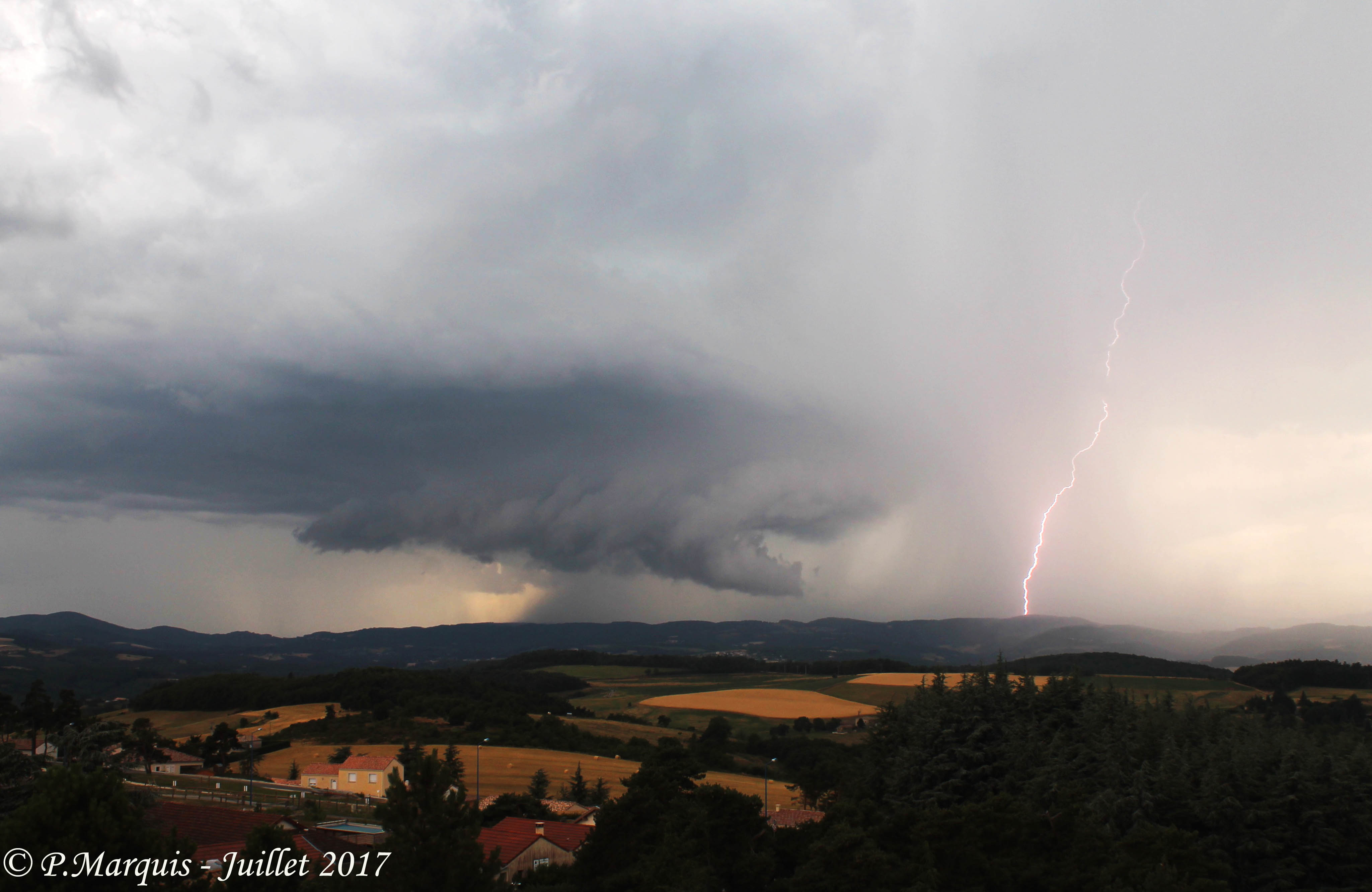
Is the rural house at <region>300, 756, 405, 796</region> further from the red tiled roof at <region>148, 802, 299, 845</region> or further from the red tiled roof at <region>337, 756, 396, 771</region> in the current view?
the red tiled roof at <region>148, 802, 299, 845</region>

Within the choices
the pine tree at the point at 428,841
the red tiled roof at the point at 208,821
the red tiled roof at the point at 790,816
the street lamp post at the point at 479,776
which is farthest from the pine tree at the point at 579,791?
the pine tree at the point at 428,841

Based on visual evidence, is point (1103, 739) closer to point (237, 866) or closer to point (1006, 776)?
point (1006, 776)

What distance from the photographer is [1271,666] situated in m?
145

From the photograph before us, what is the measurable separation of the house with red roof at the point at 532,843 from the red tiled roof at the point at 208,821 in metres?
12.1

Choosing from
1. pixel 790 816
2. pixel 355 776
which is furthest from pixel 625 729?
pixel 790 816

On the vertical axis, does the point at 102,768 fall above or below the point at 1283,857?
above

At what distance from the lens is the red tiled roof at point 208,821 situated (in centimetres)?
4447

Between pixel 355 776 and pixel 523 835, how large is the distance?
37.9 metres

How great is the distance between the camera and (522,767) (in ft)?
311

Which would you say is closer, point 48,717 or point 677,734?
point 48,717

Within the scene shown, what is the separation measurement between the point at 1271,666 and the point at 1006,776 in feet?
406

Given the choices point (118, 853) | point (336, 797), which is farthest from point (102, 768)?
point (336, 797)

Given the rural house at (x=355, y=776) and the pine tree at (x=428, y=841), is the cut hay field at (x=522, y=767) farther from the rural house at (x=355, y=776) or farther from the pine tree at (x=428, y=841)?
the pine tree at (x=428, y=841)

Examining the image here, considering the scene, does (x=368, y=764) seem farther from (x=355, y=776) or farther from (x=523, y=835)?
(x=523, y=835)
